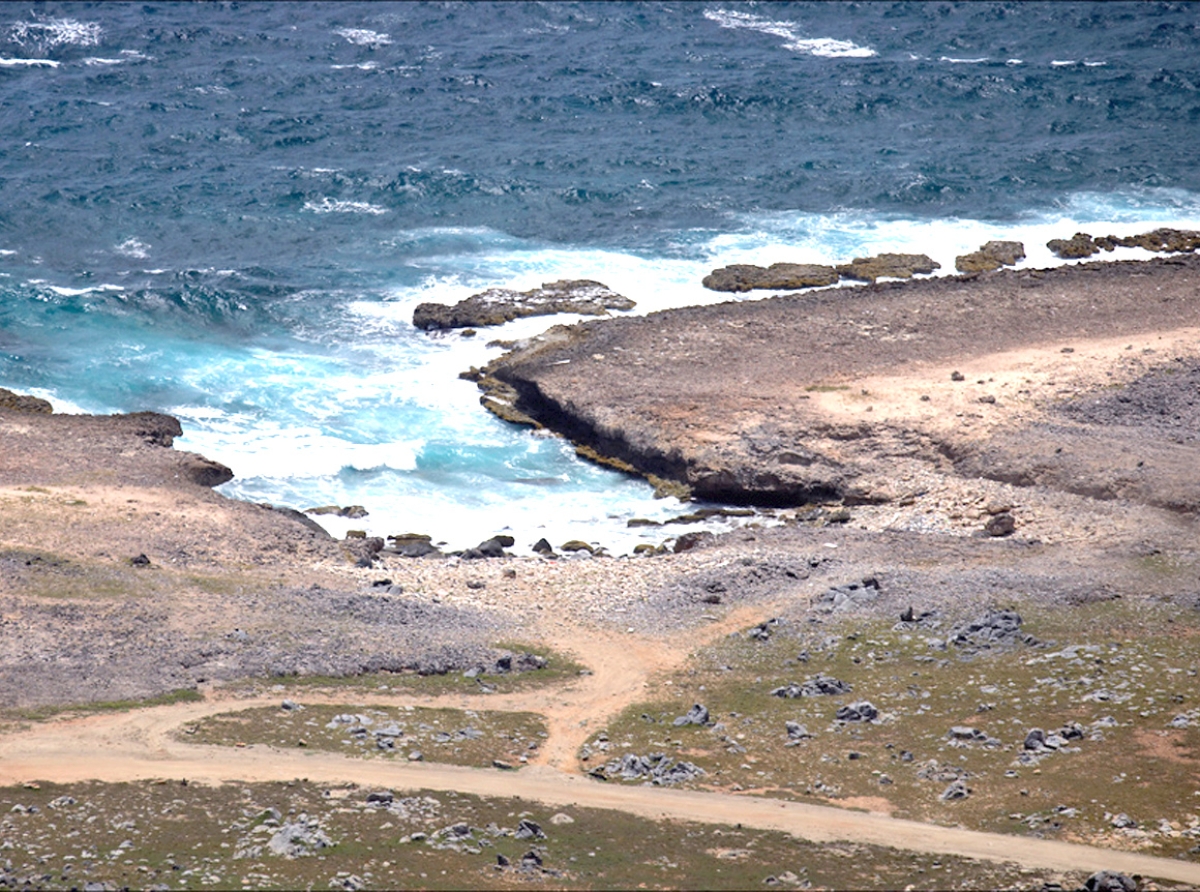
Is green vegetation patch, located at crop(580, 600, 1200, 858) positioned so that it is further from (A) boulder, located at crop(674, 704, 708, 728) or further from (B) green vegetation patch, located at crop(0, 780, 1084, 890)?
(B) green vegetation patch, located at crop(0, 780, 1084, 890)

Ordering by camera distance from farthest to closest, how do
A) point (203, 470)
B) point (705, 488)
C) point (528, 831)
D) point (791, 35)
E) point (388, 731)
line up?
point (791, 35), point (203, 470), point (705, 488), point (388, 731), point (528, 831)

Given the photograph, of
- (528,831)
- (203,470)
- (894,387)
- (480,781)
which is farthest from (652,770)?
(894,387)

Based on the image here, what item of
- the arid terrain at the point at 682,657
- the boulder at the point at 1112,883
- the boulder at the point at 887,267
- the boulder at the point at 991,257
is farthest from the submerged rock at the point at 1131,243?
the boulder at the point at 1112,883

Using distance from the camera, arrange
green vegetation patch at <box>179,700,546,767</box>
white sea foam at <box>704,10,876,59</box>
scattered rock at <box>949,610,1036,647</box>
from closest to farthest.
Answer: green vegetation patch at <box>179,700,546,767</box> → scattered rock at <box>949,610,1036,647</box> → white sea foam at <box>704,10,876,59</box>

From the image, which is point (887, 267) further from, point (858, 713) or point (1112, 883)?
point (1112, 883)

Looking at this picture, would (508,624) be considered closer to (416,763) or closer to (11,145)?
(416,763)

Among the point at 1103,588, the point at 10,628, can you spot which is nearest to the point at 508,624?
the point at 10,628

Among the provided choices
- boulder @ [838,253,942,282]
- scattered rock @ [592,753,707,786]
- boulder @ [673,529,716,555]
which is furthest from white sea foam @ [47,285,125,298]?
scattered rock @ [592,753,707,786]
